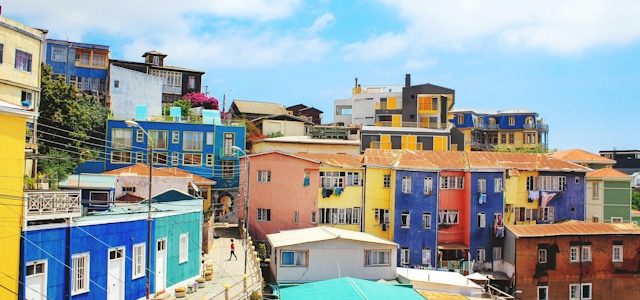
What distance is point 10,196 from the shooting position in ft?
67.2

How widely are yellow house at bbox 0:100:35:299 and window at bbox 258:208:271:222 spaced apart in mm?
25437

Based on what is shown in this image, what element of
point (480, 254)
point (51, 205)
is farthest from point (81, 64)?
point (51, 205)

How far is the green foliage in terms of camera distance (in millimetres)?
34869

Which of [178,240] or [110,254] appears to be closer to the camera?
[110,254]

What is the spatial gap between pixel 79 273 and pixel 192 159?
2975cm

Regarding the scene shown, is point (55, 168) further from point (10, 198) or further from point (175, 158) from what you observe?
point (10, 198)

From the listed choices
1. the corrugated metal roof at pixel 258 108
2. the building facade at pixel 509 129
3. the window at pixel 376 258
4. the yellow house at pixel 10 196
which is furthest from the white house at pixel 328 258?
the building facade at pixel 509 129

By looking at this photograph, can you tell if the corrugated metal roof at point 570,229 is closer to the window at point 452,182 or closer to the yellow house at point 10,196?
the window at point 452,182

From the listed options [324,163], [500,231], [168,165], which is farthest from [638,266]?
[168,165]

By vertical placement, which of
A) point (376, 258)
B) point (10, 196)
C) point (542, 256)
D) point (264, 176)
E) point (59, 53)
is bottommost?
point (542, 256)

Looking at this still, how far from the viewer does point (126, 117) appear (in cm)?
5619

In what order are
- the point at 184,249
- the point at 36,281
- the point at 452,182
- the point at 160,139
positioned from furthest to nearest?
the point at 160,139 < the point at 452,182 < the point at 184,249 < the point at 36,281

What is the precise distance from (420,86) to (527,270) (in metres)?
30.5

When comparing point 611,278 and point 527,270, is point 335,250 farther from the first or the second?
point 611,278
